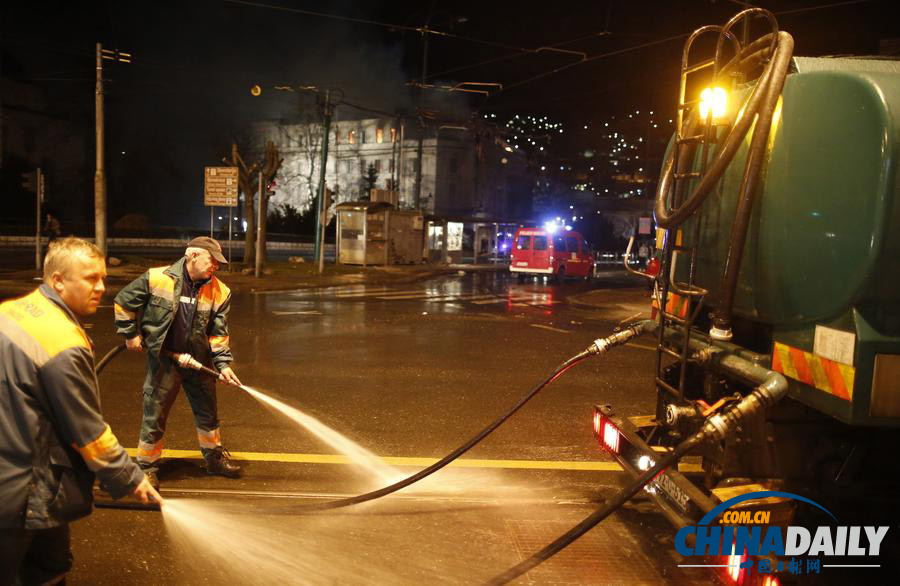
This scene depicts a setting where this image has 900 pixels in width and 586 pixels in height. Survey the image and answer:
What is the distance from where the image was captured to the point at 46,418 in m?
2.50

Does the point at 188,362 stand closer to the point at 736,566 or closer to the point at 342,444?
the point at 342,444

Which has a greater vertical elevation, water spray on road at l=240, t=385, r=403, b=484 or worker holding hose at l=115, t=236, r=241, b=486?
worker holding hose at l=115, t=236, r=241, b=486

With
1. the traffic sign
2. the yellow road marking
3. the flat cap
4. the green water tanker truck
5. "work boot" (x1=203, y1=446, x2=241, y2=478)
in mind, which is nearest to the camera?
the green water tanker truck

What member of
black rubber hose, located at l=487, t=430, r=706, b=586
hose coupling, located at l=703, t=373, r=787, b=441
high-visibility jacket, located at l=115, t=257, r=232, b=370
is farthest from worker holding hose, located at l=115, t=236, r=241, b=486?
hose coupling, located at l=703, t=373, r=787, b=441

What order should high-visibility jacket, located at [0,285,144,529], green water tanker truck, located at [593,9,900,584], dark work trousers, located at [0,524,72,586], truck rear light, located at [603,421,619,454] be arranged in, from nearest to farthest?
high-visibility jacket, located at [0,285,144,529] < dark work trousers, located at [0,524,72,586] < green water tanker truck, located at [593,9,900,584] < truck rear light, located at [603,421,619,454]

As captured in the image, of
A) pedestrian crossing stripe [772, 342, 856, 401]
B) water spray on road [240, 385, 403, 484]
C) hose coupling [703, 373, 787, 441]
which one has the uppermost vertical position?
pedestrian crossing stripe [772, 342, 856, 401]

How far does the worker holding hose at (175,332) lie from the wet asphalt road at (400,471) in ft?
1.63

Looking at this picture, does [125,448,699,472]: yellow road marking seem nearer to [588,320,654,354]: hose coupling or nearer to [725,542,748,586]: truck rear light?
[588,320,654,354]: hose coupling

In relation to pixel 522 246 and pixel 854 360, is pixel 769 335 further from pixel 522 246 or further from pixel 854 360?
pixel 522 246

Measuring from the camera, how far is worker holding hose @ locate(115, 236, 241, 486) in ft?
15.3

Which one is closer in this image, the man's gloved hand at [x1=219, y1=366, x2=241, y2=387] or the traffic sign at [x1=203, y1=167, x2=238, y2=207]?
the man's gloved hand at [x1=219, y1=366, x2=241, y2=387]

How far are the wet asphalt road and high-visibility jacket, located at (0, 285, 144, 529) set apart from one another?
4.18 ft

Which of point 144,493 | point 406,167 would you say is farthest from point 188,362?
point 406,167

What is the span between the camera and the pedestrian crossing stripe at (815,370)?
2.83m
